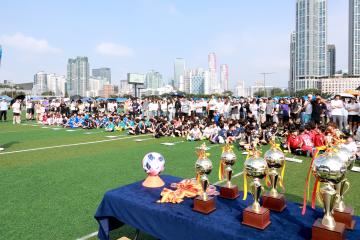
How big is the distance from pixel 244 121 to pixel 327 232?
10971 millimetres

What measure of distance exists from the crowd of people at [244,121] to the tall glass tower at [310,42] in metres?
98.3

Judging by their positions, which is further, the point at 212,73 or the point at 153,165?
the point at 212,73

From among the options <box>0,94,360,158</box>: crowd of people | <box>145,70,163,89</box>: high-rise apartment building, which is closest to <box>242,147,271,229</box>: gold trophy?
<box>0,94,360,158</box>: crowd of people

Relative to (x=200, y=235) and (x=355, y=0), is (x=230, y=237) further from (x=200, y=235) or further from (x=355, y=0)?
(x=355, y=0)

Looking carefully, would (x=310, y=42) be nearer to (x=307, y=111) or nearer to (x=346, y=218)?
(x=307, y=111)

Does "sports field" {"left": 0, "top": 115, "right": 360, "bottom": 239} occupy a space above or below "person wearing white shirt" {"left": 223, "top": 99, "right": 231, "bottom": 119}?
below

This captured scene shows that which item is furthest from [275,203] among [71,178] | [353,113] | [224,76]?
[224,76]

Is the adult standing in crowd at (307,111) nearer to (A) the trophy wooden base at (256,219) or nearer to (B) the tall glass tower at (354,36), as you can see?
(A) the trophy wooden base at (256,219)

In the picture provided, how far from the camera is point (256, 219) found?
246 cm

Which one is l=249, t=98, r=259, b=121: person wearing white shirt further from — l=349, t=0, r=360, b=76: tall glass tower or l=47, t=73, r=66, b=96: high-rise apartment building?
l=47, t=73, r=66, b=96: high-rise apartment building

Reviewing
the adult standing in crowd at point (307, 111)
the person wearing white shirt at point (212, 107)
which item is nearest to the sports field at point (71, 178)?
the adult standing in crowd at point (307, 111)

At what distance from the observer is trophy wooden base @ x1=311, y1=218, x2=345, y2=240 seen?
209 centimetres

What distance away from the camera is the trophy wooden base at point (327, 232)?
6.87 ft

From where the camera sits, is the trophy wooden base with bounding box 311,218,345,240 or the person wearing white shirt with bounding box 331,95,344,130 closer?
the trophy wooden base with bounding box 311,218,345,240
